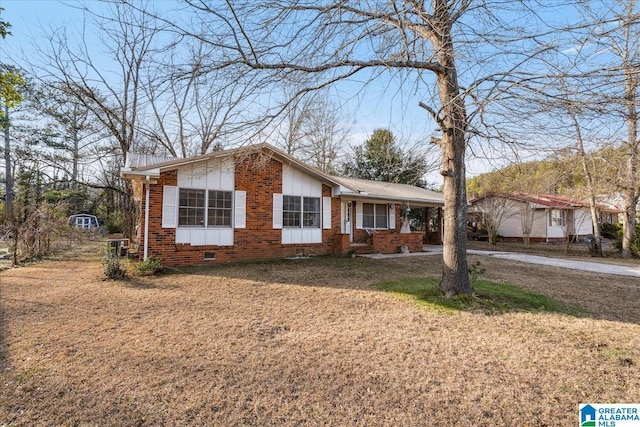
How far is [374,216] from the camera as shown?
15398mm

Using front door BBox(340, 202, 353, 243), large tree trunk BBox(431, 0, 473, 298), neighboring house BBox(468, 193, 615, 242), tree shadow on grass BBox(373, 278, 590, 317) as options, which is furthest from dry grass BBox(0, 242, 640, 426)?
neighboring house BBox(468, 193, 615, 242)

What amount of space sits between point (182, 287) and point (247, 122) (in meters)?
4.40

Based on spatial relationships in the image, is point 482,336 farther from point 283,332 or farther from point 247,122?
point 247,122

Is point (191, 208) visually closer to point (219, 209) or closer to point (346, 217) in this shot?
point (219, 209)

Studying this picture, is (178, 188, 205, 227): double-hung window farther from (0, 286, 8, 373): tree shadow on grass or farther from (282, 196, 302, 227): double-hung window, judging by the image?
(0, 286, 8, 373): tree shadow on grass

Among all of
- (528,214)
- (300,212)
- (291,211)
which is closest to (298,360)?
(291,211)

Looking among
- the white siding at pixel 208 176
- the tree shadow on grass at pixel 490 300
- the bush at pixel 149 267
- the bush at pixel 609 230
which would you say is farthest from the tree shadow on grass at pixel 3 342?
the bush at pixel 609 230

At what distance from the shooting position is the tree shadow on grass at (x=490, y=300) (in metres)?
5.44

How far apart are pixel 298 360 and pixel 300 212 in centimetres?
860

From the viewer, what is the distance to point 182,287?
7090mm

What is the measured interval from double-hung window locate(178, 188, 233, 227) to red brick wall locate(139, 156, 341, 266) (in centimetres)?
48

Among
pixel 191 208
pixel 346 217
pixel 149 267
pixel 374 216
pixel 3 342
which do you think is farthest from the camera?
pixel 374 216

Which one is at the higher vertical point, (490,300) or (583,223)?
(583,223)

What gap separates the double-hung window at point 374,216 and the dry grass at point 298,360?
8.64 meters
